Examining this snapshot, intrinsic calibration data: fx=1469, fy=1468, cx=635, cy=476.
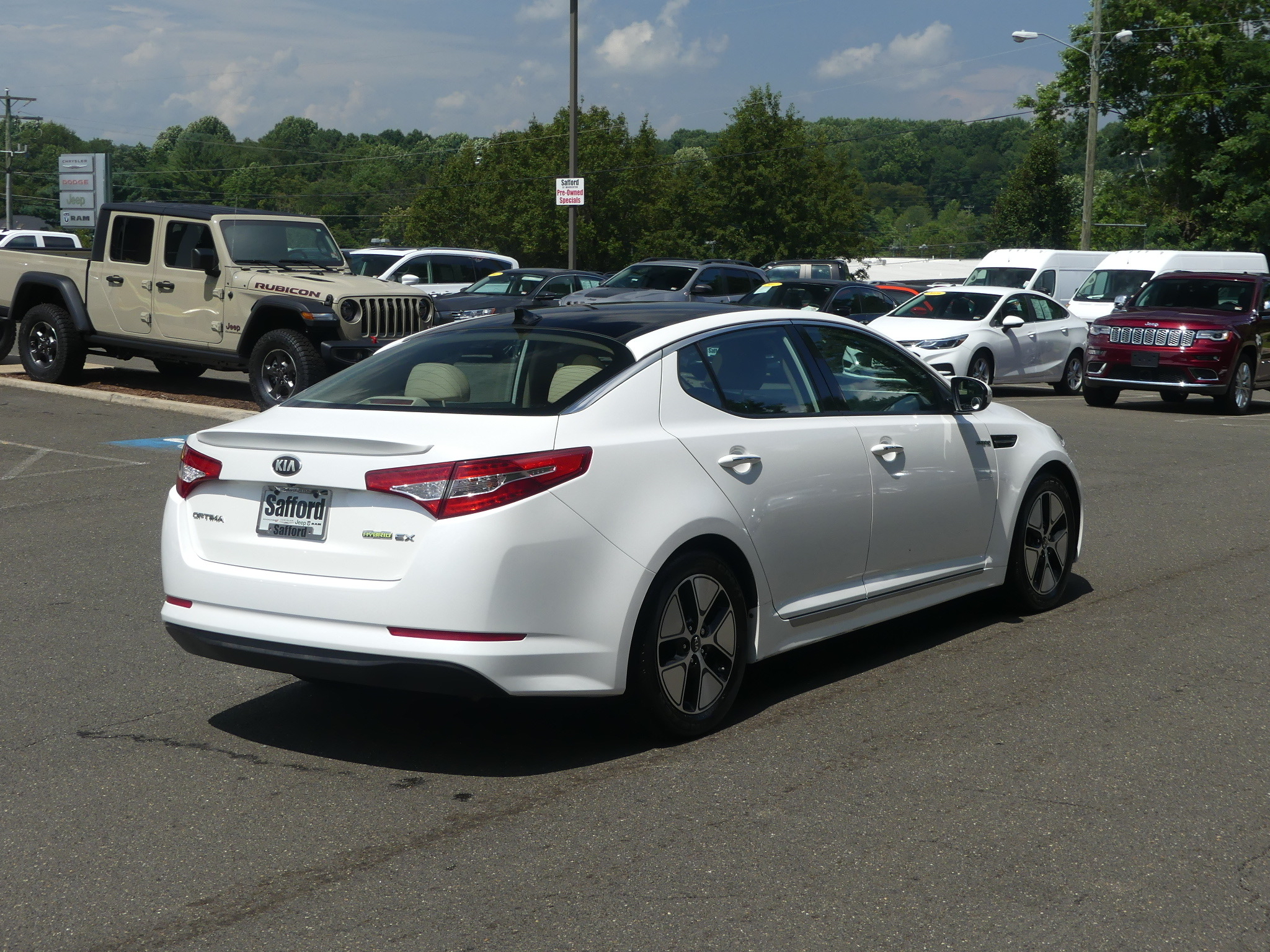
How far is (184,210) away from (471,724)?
1241 cm

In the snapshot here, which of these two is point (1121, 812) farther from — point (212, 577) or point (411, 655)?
point (212, 577)

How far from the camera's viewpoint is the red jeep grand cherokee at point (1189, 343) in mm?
20156

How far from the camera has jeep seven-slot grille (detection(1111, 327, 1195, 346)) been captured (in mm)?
20219

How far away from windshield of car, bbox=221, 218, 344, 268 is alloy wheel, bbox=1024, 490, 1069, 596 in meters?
10.8

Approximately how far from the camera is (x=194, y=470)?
518 centimetres

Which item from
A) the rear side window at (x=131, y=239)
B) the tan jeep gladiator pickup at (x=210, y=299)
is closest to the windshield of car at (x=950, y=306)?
the tan jeep gladiator pickup at (x=210, y=299)

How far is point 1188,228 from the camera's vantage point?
186 ft

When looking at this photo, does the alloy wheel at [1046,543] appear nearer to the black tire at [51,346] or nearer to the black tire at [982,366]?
the black tire at [51,346]

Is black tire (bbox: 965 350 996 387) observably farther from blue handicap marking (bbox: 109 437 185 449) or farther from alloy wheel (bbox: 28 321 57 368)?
alloy wheel (bbox: 28 321 57 368)

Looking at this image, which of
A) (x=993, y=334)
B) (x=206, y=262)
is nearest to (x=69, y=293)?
(x=206, y=262)

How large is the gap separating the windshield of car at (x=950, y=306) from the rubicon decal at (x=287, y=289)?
9991 mm

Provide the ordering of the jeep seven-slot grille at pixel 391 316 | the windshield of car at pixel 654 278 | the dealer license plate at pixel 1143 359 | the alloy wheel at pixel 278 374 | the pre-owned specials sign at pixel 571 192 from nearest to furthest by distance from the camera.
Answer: the alloy wheel at pixel 278 374, the jeep seven-slot grille at pixel 391 316, the dealer license plate at pixel 1143 359, the windshield of car at pixel 654 278, the pre-owned specials sign at pixel 571 192

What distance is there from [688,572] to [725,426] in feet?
2.10

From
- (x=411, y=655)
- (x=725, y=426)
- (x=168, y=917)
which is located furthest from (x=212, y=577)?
(x=725, y=426)
